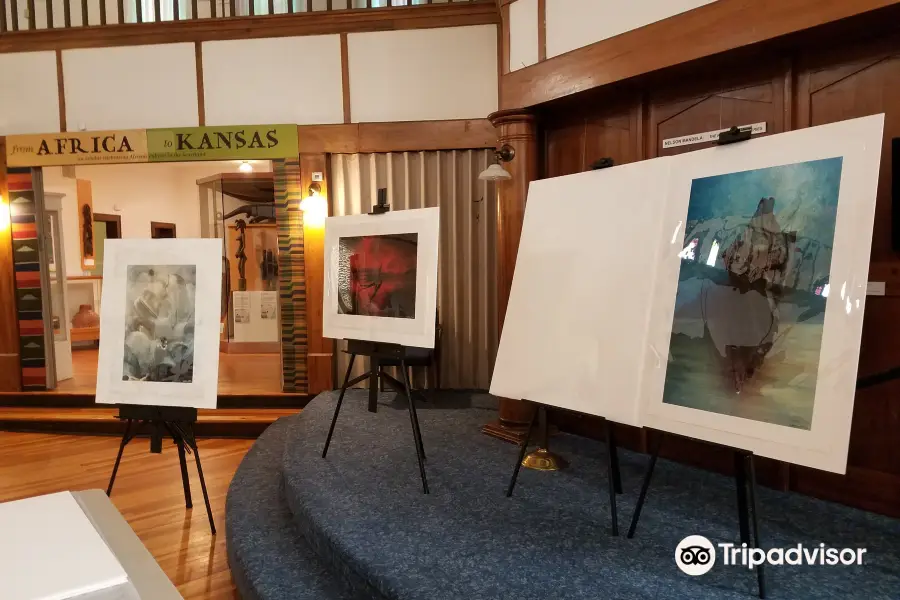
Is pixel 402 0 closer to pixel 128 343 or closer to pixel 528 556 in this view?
pixel 128 343

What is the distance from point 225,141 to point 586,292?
13.3 feet

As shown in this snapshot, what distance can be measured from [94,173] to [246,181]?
2.60 meters

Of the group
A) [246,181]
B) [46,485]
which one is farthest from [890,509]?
[246,181]

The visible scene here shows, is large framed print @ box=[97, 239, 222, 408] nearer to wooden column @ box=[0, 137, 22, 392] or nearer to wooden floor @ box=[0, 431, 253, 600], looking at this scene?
wooden floor @ box=[0, 431, 253, 600]

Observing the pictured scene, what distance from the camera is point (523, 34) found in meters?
3.36

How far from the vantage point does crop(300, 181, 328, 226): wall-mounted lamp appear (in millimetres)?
4969

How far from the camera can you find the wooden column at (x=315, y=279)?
4.98 metres

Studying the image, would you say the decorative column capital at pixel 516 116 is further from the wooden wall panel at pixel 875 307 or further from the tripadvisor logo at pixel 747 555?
the tripadvisor logo at pixel 747 555

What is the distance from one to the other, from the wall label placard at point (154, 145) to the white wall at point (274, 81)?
163mm

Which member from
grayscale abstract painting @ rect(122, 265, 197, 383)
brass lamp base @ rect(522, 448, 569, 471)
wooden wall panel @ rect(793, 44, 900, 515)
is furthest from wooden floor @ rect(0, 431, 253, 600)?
wooden wall panel @ rect(793, 44, 900, 515)

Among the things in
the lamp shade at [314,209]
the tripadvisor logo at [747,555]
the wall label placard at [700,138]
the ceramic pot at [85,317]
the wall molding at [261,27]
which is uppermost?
the wall molding at [261,27]

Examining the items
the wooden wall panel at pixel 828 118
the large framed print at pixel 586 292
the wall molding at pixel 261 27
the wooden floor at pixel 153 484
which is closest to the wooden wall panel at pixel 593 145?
the wooden wall panel at pixel 828 118

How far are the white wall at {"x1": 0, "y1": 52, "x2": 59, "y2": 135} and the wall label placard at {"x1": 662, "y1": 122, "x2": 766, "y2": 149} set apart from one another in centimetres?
543

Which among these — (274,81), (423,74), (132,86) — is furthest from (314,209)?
(132,86)
